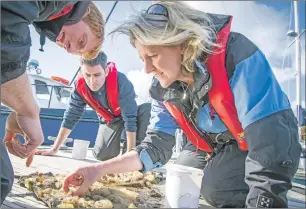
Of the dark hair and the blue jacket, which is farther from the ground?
the blue jacket

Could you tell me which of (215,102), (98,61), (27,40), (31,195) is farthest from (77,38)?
(98,61)

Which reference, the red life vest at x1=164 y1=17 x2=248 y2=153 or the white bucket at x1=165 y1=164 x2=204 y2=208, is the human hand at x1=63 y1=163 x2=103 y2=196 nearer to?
the white bucket at x1=165 y1=164 x2=204 y2=208

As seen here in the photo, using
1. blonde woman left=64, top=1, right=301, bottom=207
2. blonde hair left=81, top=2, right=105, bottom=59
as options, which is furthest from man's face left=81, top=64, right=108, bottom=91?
blonde hair left=81, top=2, right=105, bottom=59

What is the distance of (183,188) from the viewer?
1455 millimetres

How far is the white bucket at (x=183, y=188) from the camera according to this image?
1454 millimetres

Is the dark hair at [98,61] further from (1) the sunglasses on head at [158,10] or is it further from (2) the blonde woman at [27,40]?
(1) the sunglasses on head at [158,10]

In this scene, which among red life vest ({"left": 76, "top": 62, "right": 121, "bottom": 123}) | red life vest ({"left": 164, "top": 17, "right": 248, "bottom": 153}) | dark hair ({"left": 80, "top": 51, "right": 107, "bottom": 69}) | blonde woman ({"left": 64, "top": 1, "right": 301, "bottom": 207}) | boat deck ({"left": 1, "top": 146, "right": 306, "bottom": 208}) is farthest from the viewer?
red life vest ({"left": 76, "top": 62, "right": 121, "bottom": 123})

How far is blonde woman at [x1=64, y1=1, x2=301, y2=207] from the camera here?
1.04 m

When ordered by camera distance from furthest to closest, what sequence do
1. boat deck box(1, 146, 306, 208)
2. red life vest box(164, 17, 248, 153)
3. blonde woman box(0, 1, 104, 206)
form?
boat deck box(1, 146, 306, 208) < red life vest box(164, 17, 248, 153) < blonde woman box(0, 1, 104, 206)

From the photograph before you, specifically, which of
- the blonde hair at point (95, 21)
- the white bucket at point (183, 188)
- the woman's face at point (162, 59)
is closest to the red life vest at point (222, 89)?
the woman's face at point (162, 59)

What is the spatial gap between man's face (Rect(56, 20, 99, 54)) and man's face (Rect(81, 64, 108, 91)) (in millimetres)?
1670

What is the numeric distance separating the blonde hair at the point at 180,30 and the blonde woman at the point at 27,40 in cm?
24

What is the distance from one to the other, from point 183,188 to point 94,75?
6.68ft

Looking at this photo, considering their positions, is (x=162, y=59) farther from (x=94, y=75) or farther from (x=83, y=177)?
(x=94, y=75)
